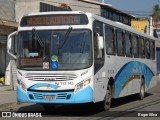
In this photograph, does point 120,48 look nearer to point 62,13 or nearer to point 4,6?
point 62,13

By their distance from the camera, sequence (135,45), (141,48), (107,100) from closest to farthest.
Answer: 1. (107,100)
2. (135,45)
3. (141,48)

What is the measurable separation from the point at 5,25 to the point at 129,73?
23.8 ft

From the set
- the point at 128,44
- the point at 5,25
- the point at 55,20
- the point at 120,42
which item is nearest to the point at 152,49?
the point at 128,44

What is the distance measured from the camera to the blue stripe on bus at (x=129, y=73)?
1468 cm

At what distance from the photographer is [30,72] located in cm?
1199

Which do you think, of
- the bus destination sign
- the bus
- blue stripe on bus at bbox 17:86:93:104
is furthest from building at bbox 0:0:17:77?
blue stripe on bus at bbox 17:86:93:104

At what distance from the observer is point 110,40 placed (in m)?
13.8

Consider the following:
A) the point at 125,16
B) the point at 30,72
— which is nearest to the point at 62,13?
the point at 30,72

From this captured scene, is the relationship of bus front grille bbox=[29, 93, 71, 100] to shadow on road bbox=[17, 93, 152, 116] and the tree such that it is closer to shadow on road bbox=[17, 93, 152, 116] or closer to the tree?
shadow on road bbox=[17, 93, 152, 116]

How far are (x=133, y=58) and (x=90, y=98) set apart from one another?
5.46 metres

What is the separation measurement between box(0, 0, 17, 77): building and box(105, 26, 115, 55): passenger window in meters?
7.48

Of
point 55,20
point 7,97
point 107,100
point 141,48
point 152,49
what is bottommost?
point 7,97

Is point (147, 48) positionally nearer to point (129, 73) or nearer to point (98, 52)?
point (129, 73)

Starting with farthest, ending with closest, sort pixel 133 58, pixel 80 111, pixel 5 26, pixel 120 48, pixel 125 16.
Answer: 1. pixel 125 16
2. pixel 5 26
3. pixel 133 58
4. pixel 120 48
5. pixel 80 111
